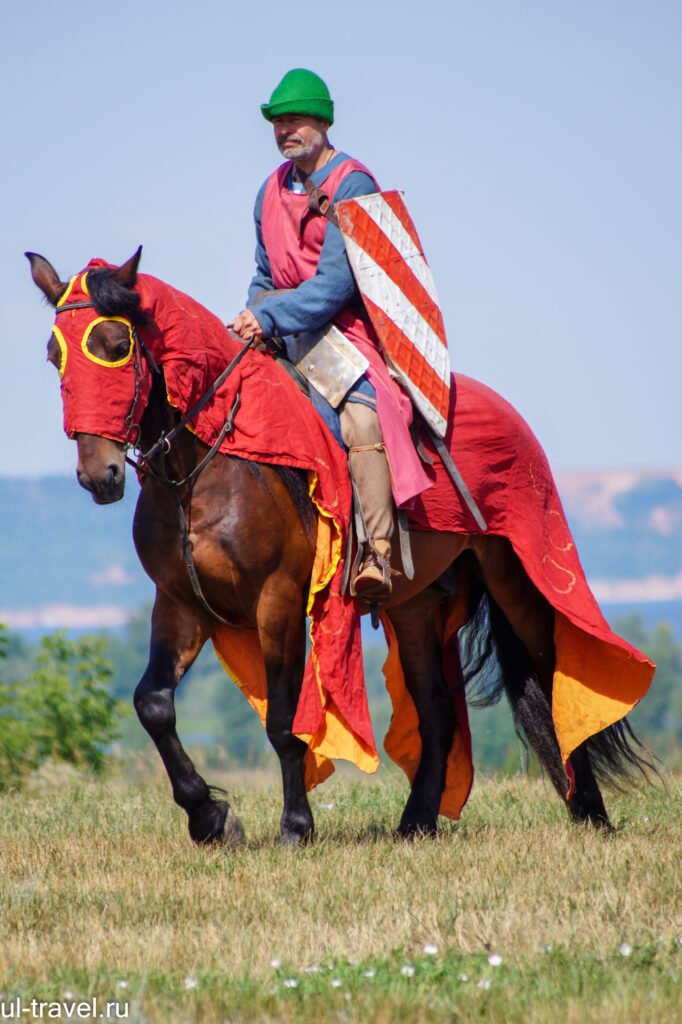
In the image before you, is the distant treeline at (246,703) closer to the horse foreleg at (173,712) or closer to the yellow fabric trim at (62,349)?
the horse foreleg at (173,712)

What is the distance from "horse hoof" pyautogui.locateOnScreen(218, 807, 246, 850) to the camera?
529 centimetres

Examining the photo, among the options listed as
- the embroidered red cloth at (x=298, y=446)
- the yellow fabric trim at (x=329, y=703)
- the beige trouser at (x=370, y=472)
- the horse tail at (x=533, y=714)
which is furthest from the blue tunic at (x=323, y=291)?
the horse tail at (x=533, y=714)

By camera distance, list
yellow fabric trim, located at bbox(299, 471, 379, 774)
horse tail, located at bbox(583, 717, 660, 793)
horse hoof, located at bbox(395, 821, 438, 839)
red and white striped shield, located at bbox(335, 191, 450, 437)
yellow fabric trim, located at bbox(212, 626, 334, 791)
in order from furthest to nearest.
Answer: horse tail, located at bbox(583, 717, 660, 793), horse hoof, located at bbox(395, 821, 438, 839), yellow fabric trim, located at bbox(212, 626, 334, 791), red and white striped shield, located at bbox(335, 191, 450, 437), yellow fabric trim, located at bbox(299, 471, 379, 774)

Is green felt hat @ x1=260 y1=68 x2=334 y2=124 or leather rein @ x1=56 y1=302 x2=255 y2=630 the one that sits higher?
green felt hat @ x1=260 y1=68 x2=334 y2=124

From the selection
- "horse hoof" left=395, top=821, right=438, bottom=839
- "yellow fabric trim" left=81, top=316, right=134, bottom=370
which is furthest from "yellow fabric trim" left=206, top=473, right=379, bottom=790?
"yellow fabric trim" left=81, top=316, right=134, bottom=370

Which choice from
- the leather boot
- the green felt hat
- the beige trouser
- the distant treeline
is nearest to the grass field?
the leather boot

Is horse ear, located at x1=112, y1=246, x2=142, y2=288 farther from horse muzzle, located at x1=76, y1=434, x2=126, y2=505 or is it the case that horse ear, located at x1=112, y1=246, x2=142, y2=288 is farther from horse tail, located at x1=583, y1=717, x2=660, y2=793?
horse tail, located at x1=583, y1=717, x2=660, y2=793

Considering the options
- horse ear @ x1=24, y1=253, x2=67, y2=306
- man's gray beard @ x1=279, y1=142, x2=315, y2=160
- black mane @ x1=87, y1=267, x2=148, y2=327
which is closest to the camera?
black mane @ x1=87, y1=267, x2=148, y2=327

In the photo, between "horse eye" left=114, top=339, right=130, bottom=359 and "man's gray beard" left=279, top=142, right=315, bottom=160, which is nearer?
"horse eye" left=114, top=339, right=130, bottom=359

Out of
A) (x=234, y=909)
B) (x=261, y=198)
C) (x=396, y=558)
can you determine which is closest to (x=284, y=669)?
(x=396, y=558)

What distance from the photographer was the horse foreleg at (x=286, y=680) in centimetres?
504

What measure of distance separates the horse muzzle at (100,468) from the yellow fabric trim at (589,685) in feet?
7.76

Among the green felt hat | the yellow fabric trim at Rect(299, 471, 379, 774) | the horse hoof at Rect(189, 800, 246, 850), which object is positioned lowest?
the horse hoof at Rect(189, 800, 246, 850)

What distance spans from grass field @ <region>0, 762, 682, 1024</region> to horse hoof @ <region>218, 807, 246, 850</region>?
5.4 inches
